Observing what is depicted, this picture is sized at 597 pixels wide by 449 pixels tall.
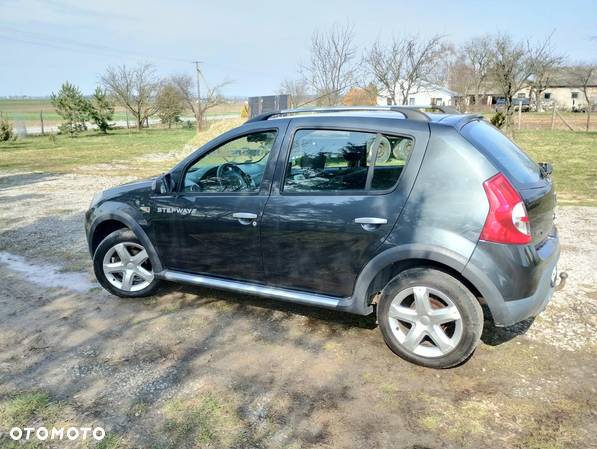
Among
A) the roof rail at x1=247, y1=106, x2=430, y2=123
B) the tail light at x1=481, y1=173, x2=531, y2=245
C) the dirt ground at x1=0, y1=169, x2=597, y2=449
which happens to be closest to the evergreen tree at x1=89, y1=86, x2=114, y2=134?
the dirt ground at x1=0, y1=169, x2=597, y2=449

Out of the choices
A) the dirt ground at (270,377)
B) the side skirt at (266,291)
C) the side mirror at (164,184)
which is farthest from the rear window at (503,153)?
the side mirror at (164,184)

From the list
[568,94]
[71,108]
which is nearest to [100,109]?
[71,108]

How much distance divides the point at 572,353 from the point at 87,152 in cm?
2087

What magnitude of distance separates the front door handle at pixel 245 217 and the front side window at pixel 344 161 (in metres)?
0.33

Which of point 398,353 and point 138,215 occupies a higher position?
point 138,215

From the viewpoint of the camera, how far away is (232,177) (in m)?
3.78

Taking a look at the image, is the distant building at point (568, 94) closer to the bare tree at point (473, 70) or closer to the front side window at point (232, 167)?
the bare tree at point (473, 70)

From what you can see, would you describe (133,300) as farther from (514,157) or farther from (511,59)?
(511,59)

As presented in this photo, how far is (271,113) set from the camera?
3.71 m

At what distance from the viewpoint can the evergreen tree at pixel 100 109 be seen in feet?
111

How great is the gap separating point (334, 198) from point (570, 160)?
12.8m

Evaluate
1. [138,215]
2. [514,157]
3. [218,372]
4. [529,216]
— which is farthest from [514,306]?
[138,215]

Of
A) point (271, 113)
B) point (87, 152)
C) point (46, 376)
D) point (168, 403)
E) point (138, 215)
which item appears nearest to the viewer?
point (168, 403)

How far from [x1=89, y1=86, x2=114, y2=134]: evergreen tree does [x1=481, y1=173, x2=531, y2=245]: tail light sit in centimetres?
3578
